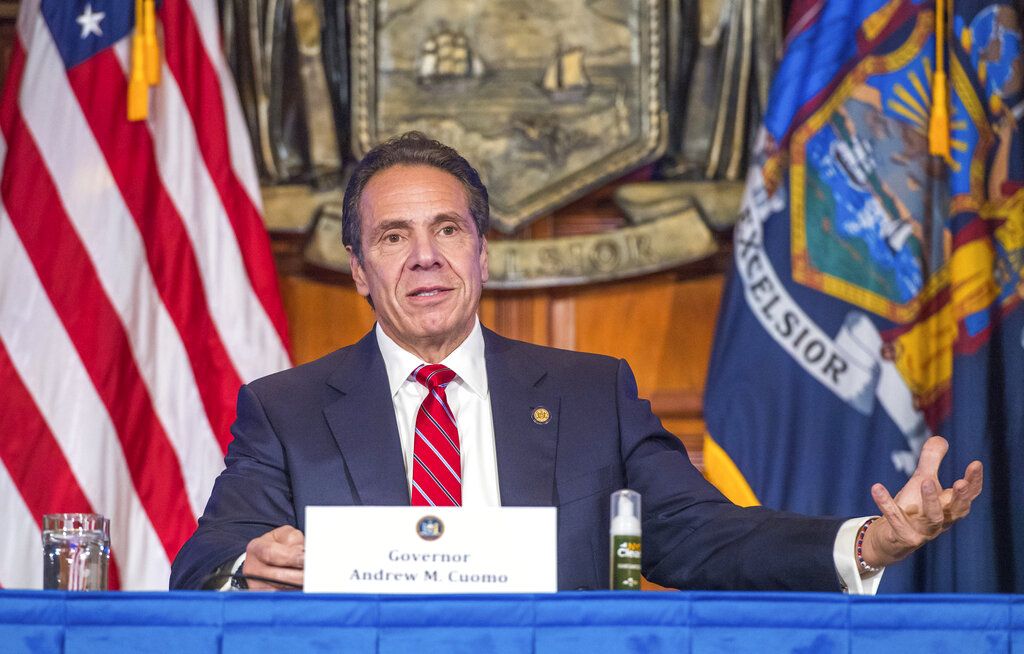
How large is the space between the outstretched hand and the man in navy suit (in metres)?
0.18

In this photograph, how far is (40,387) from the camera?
3.14 m

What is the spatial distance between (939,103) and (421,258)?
176 cm

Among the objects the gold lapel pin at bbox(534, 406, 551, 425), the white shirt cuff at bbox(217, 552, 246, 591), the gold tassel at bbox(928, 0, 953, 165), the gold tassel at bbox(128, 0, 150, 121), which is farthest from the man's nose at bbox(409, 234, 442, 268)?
the gold tassel at bbox(928, 0, 953, 165)

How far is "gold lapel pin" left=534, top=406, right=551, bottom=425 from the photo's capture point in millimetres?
→ 2001

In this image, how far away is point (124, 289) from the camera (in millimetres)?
3234

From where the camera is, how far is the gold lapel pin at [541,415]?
2.00 metres

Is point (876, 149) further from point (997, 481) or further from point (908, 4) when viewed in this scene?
point (997, 481)

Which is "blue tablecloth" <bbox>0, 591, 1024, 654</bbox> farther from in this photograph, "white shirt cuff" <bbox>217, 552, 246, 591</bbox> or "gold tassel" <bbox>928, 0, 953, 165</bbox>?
"gold tassel" <bbox>928, 0, 953, 165</bbox>

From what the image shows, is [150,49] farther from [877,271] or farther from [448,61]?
[877,271]

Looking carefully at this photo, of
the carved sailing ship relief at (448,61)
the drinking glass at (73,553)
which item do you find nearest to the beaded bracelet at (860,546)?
the drinking glass at (73,553)

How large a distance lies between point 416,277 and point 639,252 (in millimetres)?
1515

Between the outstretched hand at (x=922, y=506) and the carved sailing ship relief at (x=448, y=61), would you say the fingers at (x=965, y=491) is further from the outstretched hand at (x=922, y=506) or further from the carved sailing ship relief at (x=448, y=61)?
the carved sailing ship relief at (x=448, y=61)

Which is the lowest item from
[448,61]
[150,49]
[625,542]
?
[625,542]

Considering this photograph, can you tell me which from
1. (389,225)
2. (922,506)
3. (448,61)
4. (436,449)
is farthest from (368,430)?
(448,61)
